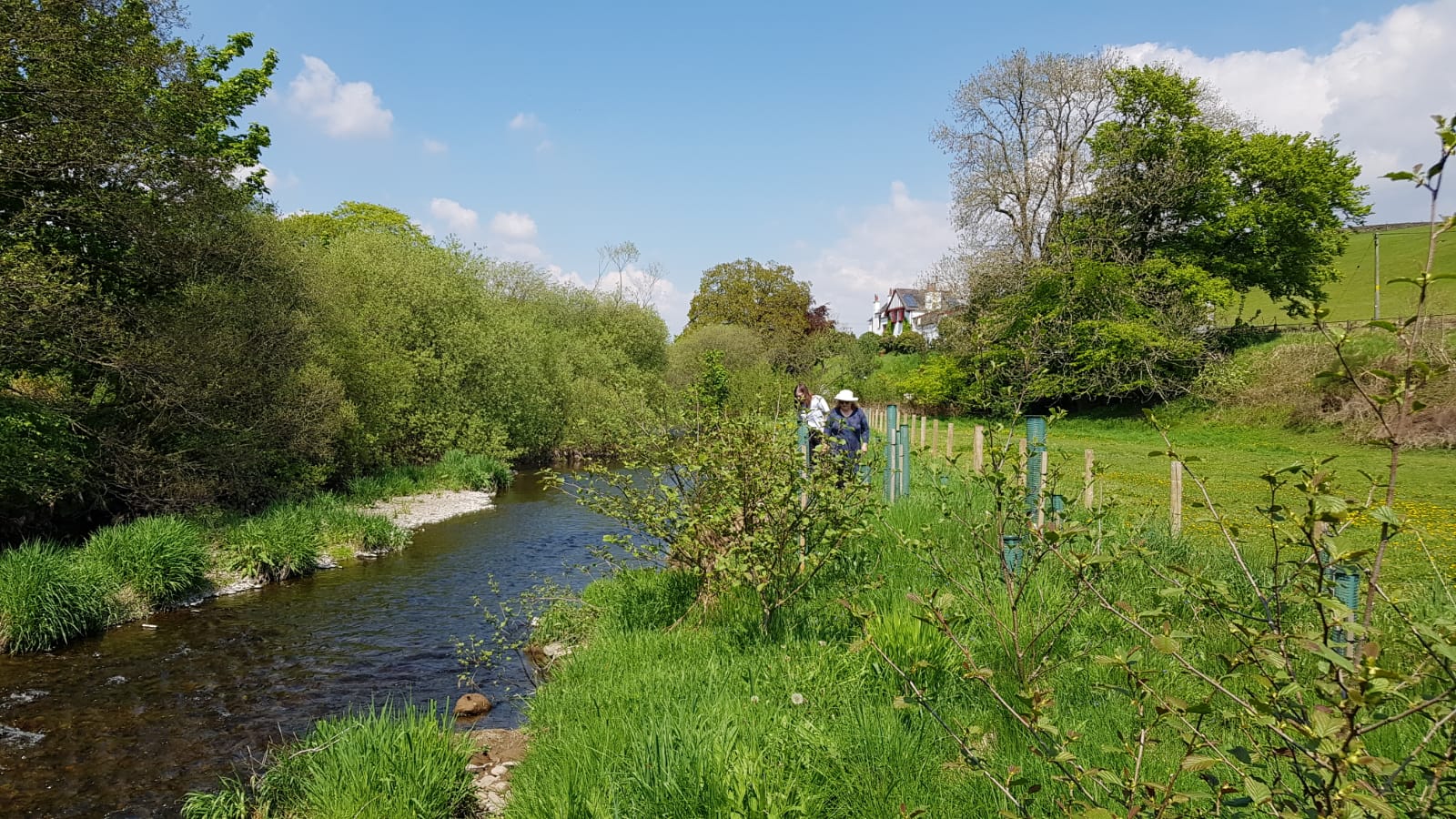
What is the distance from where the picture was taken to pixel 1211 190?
105ft

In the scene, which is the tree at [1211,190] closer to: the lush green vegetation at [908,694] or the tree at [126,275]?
the lush green vegetation at [908,694]

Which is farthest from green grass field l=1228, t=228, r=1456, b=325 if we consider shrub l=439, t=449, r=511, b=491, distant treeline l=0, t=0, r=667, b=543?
distant treeline l=0, t=0, r=667, b=543

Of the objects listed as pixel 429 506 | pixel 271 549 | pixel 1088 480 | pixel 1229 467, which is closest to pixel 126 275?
pixel 271 549

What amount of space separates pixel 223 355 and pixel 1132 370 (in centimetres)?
3156

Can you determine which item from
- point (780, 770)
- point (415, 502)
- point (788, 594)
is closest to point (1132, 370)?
point (415, 502)

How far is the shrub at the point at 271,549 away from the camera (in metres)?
14.1

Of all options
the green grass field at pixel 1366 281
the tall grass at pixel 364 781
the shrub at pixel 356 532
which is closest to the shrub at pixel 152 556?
the shrub at pixel 356 532

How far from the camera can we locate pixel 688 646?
6.46m

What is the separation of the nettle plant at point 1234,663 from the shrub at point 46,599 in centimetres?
1174

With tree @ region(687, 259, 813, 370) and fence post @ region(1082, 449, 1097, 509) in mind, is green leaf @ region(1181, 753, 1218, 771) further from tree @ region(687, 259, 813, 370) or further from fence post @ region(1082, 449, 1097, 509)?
tree @ region(687, 259, 813, 370)

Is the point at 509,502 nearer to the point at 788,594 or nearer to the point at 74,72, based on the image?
the point at 74,72

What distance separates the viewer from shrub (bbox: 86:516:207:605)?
11852mm

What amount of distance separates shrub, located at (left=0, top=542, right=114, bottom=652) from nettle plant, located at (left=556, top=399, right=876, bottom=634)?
8.37m

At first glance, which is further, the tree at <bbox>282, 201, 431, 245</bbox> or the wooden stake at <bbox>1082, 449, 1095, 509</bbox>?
the tree at <bbox>282, 201, 431, 245</bbox>
